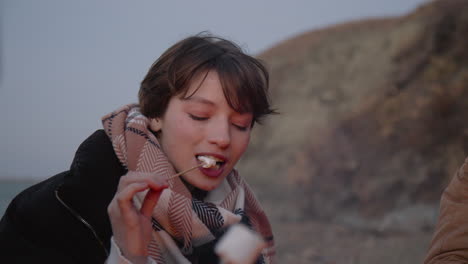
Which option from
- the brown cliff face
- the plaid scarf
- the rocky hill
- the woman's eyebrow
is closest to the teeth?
the plaid scarf

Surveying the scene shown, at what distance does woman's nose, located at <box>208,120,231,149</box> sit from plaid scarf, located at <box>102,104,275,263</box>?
0.82 ft

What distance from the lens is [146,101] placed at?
8.77 feet

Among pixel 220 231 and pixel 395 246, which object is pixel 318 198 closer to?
pixel 395 246

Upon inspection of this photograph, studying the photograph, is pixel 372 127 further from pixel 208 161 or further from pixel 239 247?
pixel 239 247

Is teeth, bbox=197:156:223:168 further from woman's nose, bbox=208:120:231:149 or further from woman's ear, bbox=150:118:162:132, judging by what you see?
woman's ear, bbox=150:118:162:132

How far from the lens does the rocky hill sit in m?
9.84

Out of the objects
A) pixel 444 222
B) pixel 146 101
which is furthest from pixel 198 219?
pixel 444 222

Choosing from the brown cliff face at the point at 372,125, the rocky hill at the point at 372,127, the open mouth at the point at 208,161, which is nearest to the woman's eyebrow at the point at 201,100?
the open mouth at the point at 208,161

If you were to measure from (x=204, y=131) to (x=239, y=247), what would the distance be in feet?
2.35

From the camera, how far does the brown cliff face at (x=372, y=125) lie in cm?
987

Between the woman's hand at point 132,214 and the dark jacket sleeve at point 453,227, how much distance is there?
134 centimetres

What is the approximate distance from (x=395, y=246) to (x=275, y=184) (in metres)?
5.28

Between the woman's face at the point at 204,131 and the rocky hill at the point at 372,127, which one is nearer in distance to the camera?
the woman's face at the point at 204,131

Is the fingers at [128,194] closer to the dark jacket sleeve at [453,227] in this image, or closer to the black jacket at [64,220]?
the black jacket at [64,220]
